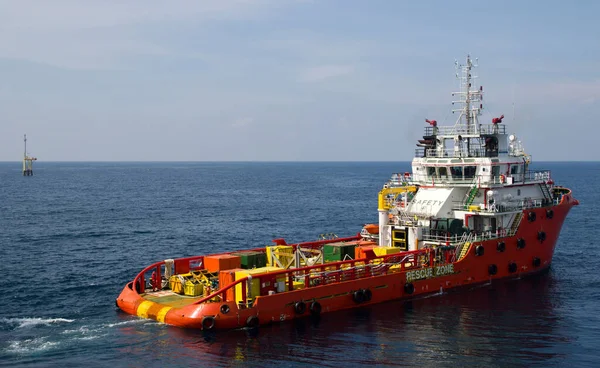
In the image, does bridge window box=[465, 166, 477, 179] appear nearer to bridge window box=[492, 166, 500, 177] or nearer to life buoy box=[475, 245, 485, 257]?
bridge window box=[492, 166, 500, 177]

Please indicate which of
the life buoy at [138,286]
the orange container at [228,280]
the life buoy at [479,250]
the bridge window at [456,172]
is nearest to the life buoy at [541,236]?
the life buoy at [479,250]

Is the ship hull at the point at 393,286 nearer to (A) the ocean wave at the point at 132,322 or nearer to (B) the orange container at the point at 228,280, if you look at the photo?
(A) the ocean wave at the point at 132,322

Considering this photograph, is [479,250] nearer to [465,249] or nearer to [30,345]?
[465,249]

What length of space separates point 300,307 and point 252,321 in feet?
8.63

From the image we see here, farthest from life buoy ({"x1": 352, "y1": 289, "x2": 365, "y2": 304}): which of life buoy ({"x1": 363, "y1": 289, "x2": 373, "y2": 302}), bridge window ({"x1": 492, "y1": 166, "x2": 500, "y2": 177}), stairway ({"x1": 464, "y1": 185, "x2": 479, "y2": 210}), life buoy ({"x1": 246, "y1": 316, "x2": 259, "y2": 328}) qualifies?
bridge window ({"x1": 492, "y1": 166, "x2": 500, "y2": 177})

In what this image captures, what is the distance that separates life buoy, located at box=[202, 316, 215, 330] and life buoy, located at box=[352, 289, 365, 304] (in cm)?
779

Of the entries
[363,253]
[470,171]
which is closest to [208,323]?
[363,253]

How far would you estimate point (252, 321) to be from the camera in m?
29.3

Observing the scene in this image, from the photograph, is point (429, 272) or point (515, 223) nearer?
point (429, 272)

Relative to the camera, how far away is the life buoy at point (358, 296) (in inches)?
1277

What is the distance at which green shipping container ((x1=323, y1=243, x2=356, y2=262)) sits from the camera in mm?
36094

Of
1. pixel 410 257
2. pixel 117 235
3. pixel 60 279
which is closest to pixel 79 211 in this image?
pixel 117 235

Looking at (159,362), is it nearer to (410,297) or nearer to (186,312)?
(186,312)

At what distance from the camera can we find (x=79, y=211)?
8538 cm
